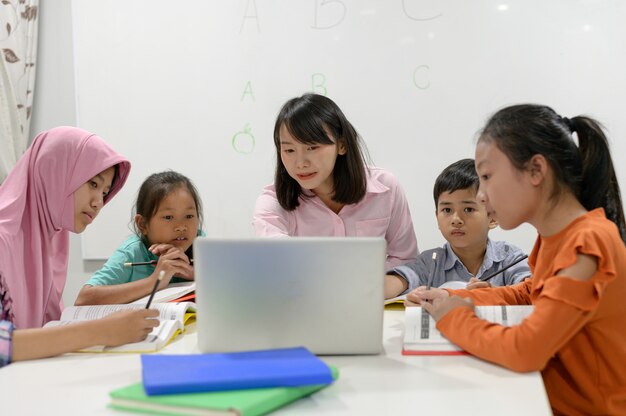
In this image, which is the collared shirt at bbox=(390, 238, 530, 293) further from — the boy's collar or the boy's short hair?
the boy's short hair

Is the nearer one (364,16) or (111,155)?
(111,155)

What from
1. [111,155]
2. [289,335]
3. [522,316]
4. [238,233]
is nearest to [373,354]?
[289,335]

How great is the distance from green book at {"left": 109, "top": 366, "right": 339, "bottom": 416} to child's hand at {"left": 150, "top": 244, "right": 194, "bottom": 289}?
0.82 m

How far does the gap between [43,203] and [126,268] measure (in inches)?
17.8

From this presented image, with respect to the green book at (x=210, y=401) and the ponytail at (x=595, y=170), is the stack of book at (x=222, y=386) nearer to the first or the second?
the green book at (x=210, y=401)

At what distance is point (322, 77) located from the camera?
2.54m

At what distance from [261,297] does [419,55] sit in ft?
5.49

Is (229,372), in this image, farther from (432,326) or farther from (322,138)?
(322,138)

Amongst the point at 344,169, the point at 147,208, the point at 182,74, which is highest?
the point at 182,74

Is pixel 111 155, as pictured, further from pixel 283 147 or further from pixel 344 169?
pixel 344 169

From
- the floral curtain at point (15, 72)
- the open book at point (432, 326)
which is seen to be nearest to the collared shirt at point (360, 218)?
the open book at point (432, 326)

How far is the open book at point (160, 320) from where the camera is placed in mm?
1170

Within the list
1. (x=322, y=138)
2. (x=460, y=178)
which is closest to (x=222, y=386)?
(x=322, y=138)

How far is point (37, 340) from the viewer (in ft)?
3.67
